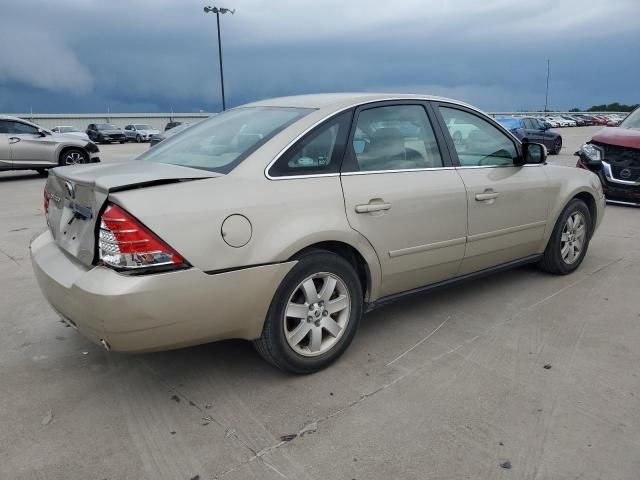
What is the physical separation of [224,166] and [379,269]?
1.15 meters

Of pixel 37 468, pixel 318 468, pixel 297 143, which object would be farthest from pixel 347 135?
pixel 37 468

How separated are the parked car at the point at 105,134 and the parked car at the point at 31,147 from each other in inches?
1038

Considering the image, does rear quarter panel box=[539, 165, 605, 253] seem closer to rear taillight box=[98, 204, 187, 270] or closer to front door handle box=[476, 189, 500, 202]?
front door handle box=[476, 189, 500, 202]

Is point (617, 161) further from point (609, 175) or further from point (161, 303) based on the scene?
point (161, 303)

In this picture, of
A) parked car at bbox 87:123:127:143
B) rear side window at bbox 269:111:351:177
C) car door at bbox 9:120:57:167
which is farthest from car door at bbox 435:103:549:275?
parked car at bbox 87:123:127:143

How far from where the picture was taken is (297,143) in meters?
3.10

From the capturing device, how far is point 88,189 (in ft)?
9.08

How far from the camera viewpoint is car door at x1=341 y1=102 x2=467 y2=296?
3.29 metres

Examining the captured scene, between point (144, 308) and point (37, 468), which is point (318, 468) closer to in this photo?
point (144, 308)

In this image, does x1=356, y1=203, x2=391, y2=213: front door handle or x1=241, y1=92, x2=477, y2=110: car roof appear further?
x1=241, y1=92, x2=477, y2=110: car roof

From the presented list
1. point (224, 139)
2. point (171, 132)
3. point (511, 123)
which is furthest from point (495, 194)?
point (511, 123)

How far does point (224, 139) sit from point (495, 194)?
6.67 ft

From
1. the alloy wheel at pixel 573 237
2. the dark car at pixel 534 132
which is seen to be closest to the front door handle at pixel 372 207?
the alloy wheel at pixel 573 237

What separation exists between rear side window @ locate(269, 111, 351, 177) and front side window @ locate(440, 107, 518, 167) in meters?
0.99
